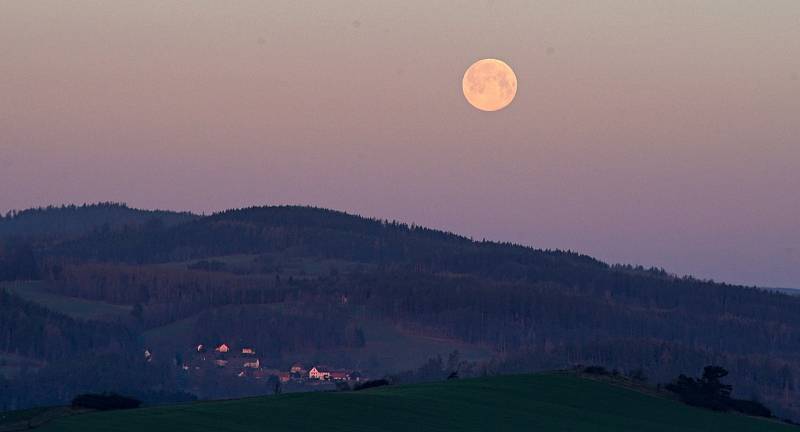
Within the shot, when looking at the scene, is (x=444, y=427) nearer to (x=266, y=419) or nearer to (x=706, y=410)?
(x=266, y=419)

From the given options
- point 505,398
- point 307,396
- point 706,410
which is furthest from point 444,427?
point 706,410

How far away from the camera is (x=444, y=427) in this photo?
297 ft

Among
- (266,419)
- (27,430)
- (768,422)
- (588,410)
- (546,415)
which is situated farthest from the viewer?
(768,422)

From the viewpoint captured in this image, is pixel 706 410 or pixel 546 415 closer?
pixel 546 415

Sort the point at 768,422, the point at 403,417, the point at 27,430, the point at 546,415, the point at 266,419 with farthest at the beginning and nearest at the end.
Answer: the point at 768,422, the point at 546,415, the point at 403,417, the point at 266,419, the point at 27,430

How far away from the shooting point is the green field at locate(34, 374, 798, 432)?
82500 millimetres

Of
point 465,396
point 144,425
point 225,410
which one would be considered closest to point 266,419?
point 225,410

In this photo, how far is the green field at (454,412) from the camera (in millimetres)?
82500

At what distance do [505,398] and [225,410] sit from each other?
26440mm

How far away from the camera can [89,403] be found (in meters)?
90.2

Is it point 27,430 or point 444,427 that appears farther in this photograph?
point 444,427

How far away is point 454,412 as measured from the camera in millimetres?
97562

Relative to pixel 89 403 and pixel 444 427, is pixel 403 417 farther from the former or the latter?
pixel 89 403

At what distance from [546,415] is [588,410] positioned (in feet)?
26.6
